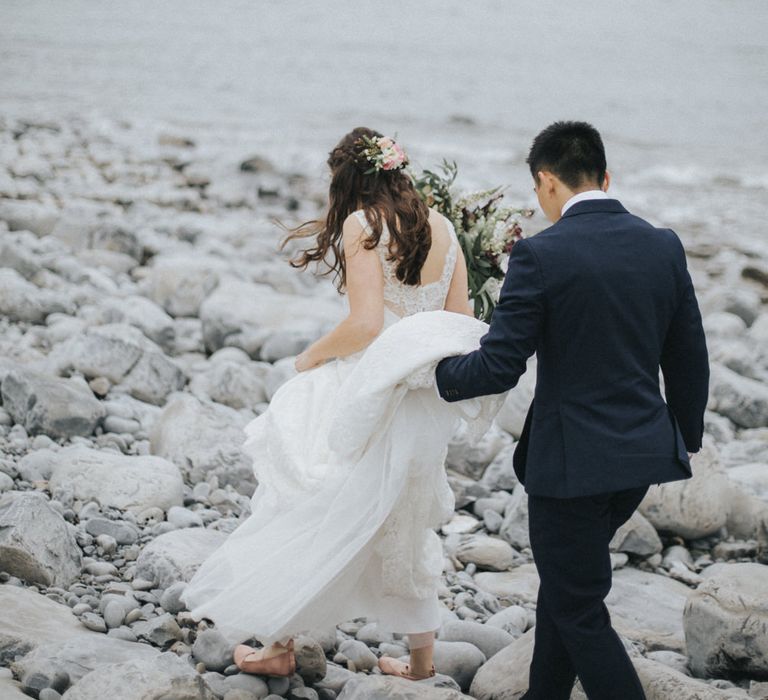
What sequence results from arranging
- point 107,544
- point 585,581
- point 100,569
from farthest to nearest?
point 107,544, point 100,569, point 585,581

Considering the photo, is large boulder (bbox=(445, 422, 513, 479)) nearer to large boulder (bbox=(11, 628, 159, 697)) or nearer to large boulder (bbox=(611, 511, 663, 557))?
large boulder (bbox=(611, 511, 663, 557))

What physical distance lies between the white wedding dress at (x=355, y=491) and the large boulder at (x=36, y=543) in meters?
0.85

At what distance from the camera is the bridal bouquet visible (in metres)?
3.78

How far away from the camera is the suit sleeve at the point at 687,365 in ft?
9.29

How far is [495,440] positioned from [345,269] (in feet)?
10.0

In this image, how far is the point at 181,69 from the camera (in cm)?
3741

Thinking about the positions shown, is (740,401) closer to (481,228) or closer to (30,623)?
(481,228)

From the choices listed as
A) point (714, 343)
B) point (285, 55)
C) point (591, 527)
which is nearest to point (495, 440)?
point (591, 527)

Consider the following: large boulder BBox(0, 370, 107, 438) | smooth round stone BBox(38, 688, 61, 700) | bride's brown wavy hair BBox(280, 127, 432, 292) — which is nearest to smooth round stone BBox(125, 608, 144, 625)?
smooth round stone BBox(38, 688, 61, 700)

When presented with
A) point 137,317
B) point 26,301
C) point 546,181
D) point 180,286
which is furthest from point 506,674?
point 180,286

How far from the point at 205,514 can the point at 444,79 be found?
34761 mm

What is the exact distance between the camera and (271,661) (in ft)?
11.3

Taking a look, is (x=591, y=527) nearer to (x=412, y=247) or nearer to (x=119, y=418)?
(x=412, y=247)

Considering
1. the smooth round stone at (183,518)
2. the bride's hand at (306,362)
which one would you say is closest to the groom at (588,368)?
the bride's hand at (306,362)
